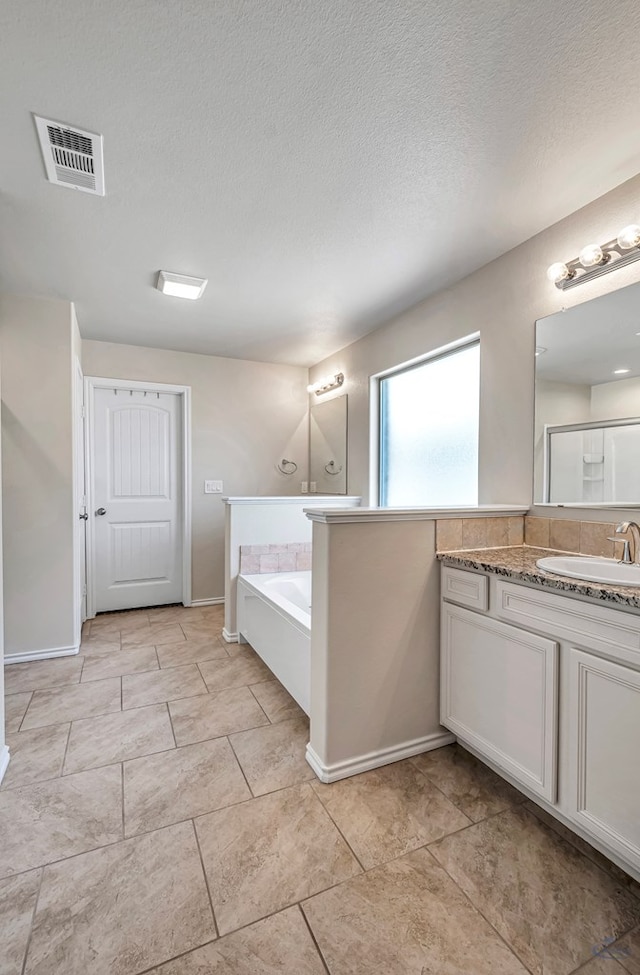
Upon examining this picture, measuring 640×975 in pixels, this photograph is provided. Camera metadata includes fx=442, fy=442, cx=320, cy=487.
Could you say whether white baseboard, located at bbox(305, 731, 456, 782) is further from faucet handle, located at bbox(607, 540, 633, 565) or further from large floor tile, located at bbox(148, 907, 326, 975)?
faucet handle, located at bbox(607, 540, 633, 565)

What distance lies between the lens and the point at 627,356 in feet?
5.89

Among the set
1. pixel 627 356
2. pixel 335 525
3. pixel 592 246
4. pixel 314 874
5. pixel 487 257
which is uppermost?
pixel 487 257

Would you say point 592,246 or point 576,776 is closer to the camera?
point 576,776

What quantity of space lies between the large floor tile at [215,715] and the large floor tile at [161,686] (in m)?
0.10

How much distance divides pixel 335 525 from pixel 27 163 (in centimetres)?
179

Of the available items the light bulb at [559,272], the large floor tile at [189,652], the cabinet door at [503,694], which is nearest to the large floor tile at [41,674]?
the large floor tile at [189,652]

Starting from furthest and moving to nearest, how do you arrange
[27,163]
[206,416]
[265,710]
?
1. [206,416]
2. [265,710]
3. [27,163]

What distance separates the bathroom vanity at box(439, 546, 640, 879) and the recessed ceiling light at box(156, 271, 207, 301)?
2163 millimetres

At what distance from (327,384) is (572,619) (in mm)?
3179

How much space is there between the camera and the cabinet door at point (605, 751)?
1.21 m

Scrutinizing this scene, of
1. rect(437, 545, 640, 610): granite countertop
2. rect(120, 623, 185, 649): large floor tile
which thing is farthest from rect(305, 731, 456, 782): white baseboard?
rect(120, 623, 185, 649): large floor tile

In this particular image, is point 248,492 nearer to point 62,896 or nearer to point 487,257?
point 487,257

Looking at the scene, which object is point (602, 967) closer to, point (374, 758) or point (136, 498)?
point (374, 758)

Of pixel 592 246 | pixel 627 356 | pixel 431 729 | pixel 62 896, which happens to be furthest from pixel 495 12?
pixel 62 896
